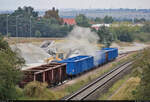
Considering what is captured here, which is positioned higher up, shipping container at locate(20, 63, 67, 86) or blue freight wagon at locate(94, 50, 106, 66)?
shipping container at locate(20, 63, 67, 86)

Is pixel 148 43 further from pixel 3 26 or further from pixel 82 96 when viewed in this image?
pixel 3 26

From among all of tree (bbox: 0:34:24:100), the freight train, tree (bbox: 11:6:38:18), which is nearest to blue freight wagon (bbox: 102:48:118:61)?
the freight train

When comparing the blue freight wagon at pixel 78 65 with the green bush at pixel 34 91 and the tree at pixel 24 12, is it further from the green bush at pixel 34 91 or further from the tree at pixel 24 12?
the tree at pixel 24 12

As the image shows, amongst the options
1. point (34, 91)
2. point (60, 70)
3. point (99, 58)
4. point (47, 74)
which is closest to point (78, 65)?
point (60, 70)

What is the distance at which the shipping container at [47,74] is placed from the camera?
29.5 m

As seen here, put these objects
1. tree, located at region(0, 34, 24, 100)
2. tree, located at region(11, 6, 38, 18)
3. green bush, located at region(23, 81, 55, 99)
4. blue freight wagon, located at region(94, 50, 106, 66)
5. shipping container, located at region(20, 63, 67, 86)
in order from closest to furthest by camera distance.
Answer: tree, located at region(0, 34, 24, 100) → green bush, located at region(23, 81, 55, 99) → shipping container, located at region(20, 63, 67, 86) → blue freight wagon, located at region(94, 50, 106, 66) → tree, located at region(11, 6, 38, 18)

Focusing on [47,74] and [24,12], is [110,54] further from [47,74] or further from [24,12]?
[24,12]

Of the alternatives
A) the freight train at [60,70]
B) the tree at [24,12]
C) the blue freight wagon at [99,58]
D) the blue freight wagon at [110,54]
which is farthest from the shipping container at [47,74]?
the tree at [24,12]

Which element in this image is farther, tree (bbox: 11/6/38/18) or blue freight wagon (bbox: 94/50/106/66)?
tree (bbox: 11/6/38/18)

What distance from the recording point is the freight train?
97.8 ft

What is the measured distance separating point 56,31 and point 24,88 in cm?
7810

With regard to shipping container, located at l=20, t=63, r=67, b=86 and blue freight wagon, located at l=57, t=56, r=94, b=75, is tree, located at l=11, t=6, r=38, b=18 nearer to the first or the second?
blue freight wagon, located at l=57, t=56, r=94, b=75

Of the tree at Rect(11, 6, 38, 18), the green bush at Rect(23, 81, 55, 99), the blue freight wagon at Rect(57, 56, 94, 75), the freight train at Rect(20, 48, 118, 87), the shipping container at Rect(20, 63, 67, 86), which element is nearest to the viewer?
the green bush at Rect(23, 81, 55, 99)

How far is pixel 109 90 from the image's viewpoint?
105ft
